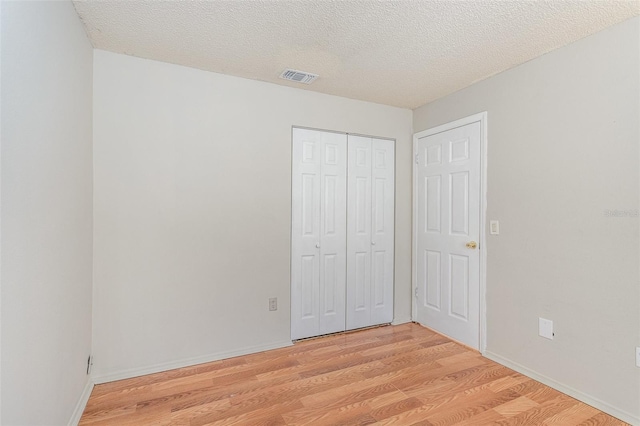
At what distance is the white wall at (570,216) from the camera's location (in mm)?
1885

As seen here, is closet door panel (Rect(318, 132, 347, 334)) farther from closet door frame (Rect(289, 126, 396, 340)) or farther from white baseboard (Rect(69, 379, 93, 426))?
white baseboard (Rect(69, 379, 93, 426))

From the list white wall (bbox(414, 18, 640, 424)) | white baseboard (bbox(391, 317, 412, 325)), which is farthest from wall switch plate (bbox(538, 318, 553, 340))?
white baseboard (bbox(391, 317, 412, 325))

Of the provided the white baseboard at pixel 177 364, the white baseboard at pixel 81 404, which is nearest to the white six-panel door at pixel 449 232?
the white baseboard at pixel 177 364

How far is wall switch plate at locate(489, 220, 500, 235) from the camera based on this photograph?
2.64m

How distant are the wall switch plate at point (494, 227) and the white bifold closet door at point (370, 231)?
3.48 feet

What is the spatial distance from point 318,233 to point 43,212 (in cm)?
212

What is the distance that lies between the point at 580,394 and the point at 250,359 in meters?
2.41

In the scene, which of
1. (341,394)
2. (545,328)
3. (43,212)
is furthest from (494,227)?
(43,212)

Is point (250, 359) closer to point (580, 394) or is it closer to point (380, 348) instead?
point (380, 348)

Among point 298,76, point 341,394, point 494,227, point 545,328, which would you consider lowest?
point 341,394

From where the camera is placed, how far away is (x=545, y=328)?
2289 mm

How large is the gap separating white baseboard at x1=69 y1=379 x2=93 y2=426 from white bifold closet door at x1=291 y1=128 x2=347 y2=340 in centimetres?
159

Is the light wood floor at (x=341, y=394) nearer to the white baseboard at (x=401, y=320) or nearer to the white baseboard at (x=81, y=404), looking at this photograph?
the white baseboard at (x=81, y=404)

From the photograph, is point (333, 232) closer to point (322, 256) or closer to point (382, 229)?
point (322, 256)
